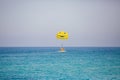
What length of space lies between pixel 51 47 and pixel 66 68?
9.26 metres

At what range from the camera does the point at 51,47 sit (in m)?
17.6

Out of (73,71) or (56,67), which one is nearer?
(73,71)

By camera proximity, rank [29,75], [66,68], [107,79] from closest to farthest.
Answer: [107,79]
[29,75]
[66,68]

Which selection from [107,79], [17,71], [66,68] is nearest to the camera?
[107,79]

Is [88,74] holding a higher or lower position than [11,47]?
lower

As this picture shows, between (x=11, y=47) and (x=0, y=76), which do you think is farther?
(x=11, y=47)

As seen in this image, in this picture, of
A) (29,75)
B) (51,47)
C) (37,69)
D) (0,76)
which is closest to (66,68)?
(37,69)

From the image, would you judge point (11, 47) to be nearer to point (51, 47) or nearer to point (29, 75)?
point (51, 47)

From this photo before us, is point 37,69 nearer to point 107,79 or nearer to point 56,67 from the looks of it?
point 56,67

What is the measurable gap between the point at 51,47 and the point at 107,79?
438 inches

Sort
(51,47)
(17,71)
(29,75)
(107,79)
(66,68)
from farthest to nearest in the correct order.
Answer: (51,47) < (66,68) < (17,71) < (29,75) < (107,79)

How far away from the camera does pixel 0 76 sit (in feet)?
22.7

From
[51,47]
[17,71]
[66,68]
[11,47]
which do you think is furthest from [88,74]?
[11,47]

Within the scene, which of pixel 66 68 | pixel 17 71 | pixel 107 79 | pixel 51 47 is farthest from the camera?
pixel 51 47
